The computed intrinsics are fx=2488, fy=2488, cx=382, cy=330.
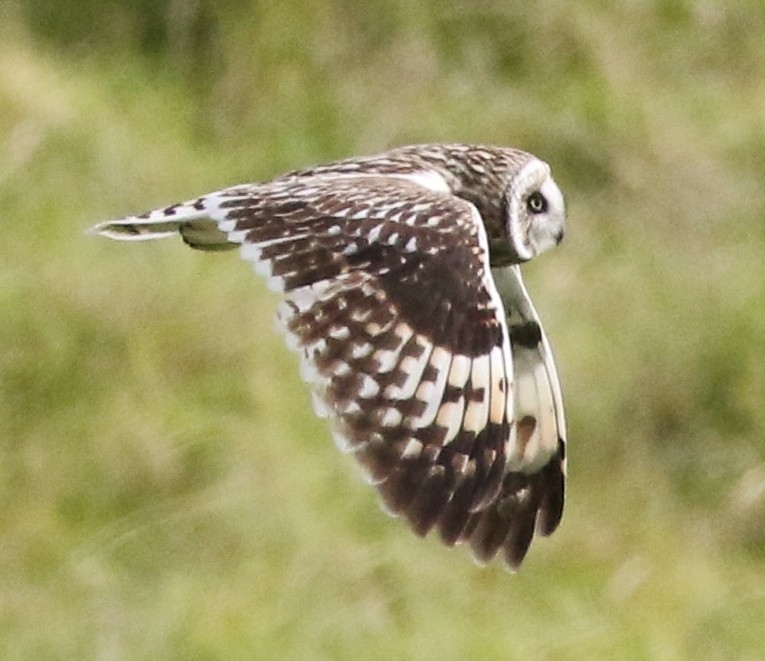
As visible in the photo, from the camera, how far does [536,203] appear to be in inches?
222

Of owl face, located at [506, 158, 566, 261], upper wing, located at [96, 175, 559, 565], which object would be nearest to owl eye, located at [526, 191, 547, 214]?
owl face, located at [506, 158, 566, 261]

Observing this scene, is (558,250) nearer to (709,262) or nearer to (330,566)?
(709,262)

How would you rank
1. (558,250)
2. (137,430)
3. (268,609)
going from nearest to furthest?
1. (268,609)
2. (137,430)
3. (558,250)

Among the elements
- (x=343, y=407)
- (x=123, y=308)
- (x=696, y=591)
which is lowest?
(x=696, y=591)

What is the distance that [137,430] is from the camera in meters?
6.18

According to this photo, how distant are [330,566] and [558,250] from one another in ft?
6.32

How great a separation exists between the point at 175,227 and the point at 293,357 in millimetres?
1229

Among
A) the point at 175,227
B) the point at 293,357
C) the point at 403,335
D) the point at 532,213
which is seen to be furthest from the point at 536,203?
the point at 293,357

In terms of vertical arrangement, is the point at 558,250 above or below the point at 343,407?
below

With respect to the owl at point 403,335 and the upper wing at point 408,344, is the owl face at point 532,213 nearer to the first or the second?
the owl at point 403,335

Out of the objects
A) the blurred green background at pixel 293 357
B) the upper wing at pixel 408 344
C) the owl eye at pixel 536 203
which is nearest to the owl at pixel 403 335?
the upper wing at pixel 408 344

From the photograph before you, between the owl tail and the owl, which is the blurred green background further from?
the owl

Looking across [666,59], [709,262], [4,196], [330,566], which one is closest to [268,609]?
[330,566]

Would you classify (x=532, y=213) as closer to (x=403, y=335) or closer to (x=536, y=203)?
(x=536, y=203)
